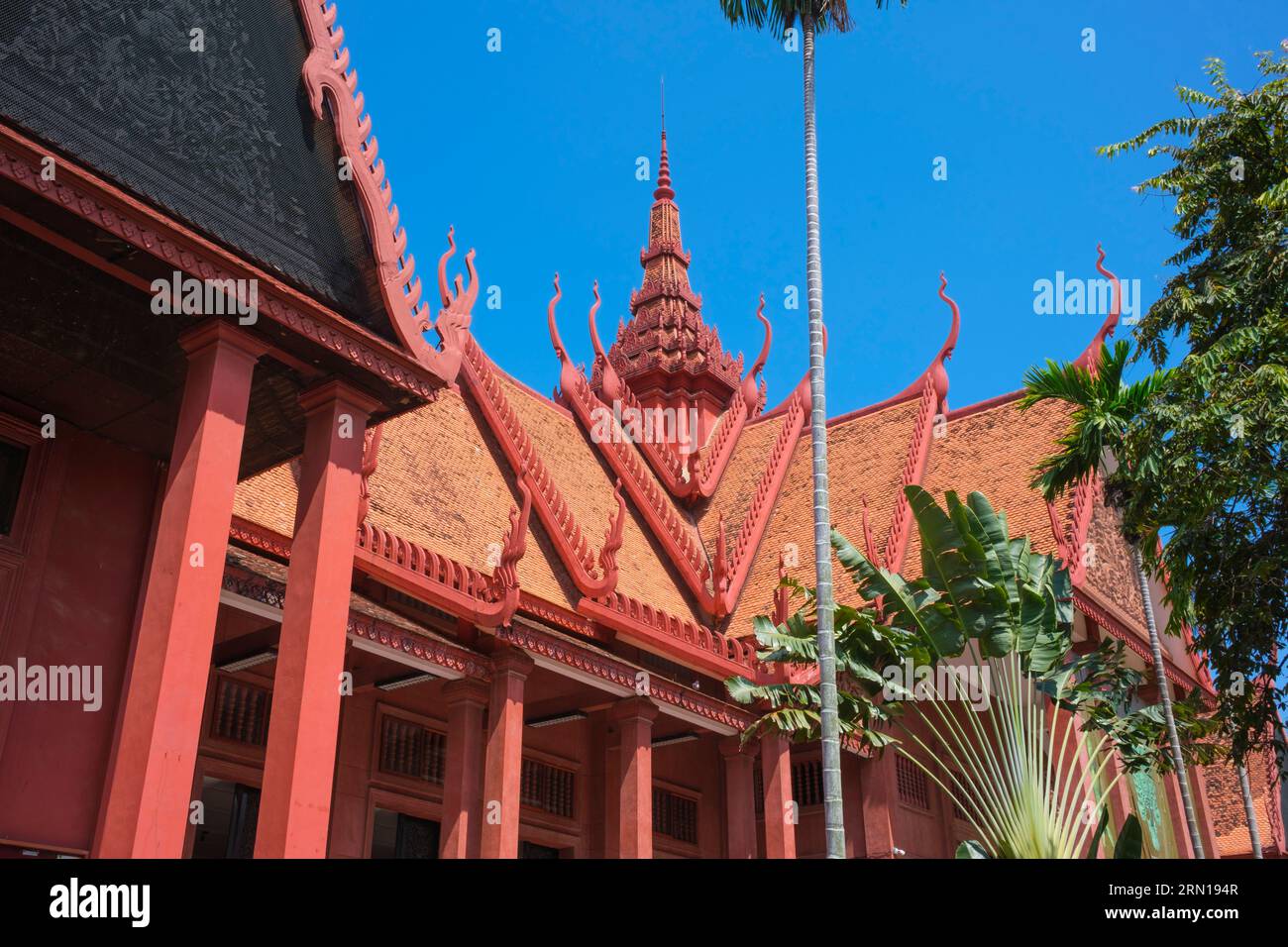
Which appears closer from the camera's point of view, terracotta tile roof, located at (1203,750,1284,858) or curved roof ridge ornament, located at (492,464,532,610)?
curved roof ridge ornament, located at (492,464,532,610)

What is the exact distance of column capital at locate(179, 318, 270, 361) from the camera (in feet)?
24.8

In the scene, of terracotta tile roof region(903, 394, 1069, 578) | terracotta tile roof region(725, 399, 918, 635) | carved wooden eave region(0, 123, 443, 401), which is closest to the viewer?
carved wooden eave region(0, 123, 443, 401)

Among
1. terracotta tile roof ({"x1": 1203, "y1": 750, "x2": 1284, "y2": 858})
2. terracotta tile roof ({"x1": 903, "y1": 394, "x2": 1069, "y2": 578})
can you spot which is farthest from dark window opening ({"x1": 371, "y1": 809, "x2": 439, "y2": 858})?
terracotta tile roof ({"x1": 1203, "y1": 750, "x2": 1284, "y2": 858})

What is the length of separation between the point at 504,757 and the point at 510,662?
3.51 ft

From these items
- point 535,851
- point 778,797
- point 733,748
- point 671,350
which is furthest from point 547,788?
point 671,350

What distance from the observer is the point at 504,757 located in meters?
12.5

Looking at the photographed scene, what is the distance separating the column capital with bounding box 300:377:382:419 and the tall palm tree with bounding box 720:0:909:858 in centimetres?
413

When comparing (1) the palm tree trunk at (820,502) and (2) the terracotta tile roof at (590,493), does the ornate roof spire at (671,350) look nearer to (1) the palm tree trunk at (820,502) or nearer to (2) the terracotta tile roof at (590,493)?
(2) the terracotta tile roof at (590,493)

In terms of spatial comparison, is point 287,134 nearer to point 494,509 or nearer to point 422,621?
point 422,621

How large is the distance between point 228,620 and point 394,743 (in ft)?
9.11

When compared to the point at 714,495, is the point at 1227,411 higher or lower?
Result: lower

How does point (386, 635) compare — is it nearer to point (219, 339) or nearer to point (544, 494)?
point (219, 339)

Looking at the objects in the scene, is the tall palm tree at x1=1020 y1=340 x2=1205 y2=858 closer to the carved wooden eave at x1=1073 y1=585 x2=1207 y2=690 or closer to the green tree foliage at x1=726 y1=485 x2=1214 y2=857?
the green tree foliage at x1=726 y1=485 x2=1214 y2=857

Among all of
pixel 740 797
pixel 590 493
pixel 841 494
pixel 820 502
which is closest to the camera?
pixel 820 502
